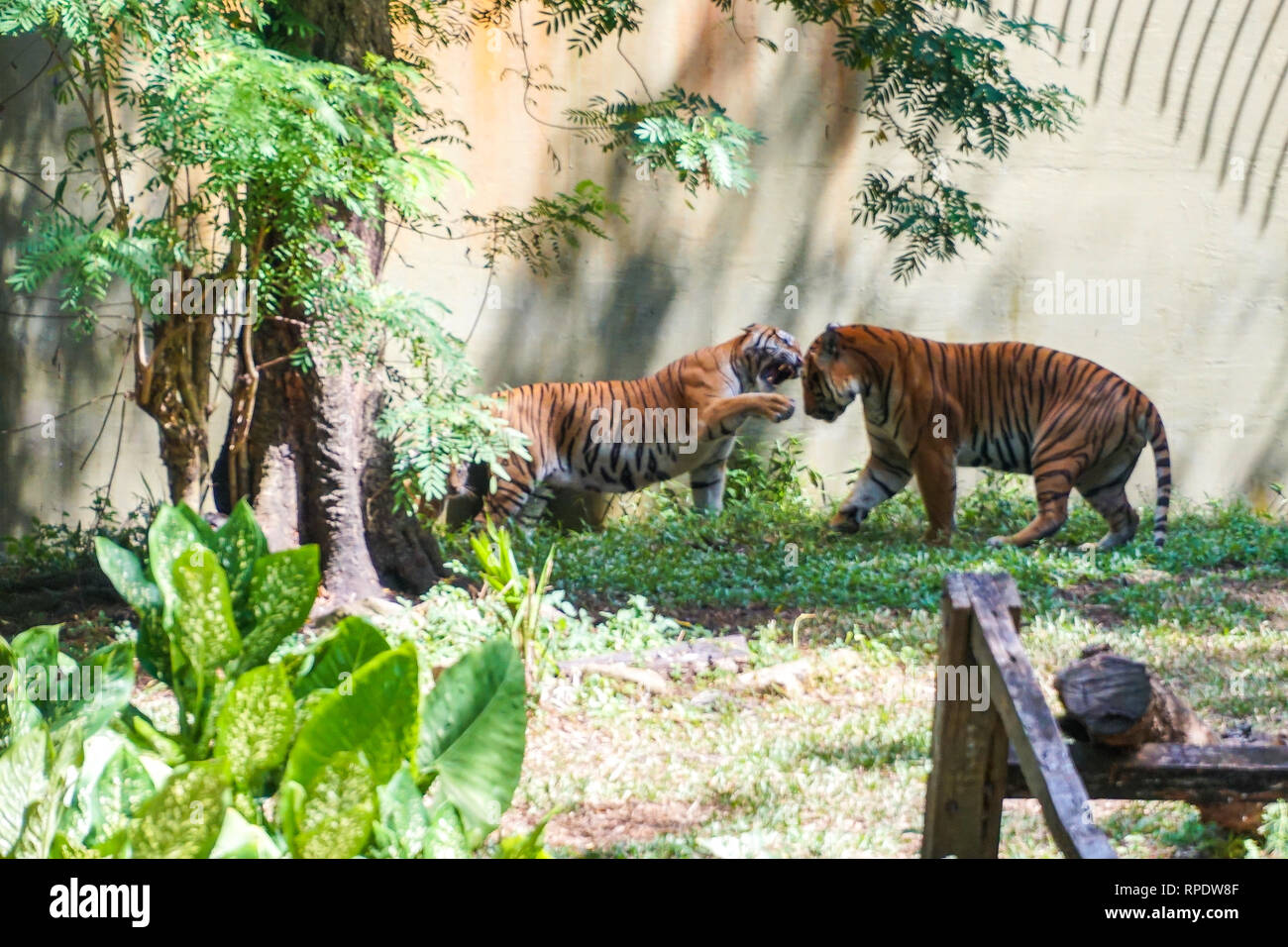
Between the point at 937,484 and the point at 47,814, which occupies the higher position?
the point at 937,484

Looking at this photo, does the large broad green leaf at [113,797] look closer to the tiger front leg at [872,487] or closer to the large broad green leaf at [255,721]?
the large broad green leaf at [255,721]

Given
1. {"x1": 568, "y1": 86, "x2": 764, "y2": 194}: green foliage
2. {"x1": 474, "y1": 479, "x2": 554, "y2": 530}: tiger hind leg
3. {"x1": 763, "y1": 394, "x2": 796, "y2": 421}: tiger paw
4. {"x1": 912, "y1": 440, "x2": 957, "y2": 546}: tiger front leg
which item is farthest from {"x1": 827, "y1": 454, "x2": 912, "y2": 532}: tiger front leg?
{"x1": 568, "y1": 86, "x2": 764, "y2": 194}: green foliage

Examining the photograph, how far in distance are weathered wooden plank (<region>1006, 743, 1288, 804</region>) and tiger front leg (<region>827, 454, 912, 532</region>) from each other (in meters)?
4.92

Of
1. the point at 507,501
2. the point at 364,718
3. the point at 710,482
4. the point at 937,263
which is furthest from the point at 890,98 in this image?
the point at 364,718

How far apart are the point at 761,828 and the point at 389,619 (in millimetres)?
2249

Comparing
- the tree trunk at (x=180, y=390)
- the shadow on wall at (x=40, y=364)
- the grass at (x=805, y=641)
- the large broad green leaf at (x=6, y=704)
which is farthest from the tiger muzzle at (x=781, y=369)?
the large broad green leaf at (x=6, y=704)

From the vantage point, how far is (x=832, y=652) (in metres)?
5.17

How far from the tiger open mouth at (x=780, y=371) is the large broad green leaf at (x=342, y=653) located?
5.49 m

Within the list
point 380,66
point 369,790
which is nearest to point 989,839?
point 369,790

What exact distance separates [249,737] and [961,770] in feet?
5.07

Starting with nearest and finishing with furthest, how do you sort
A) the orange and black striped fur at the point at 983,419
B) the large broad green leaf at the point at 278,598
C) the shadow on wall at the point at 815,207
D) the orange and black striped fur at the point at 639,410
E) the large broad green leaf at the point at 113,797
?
the large broad green leaf at the point at 113,797 → the large broad green leaf at the point at 278,598 → the orange and black striped fur at the point at 983,419 → the orange and black striped fur at the point at 639,410 → the shadow on wall at the point at 815,207

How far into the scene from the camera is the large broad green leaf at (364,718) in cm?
225

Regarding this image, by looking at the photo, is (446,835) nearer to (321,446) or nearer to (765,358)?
(321,446)

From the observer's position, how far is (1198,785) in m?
2.77
